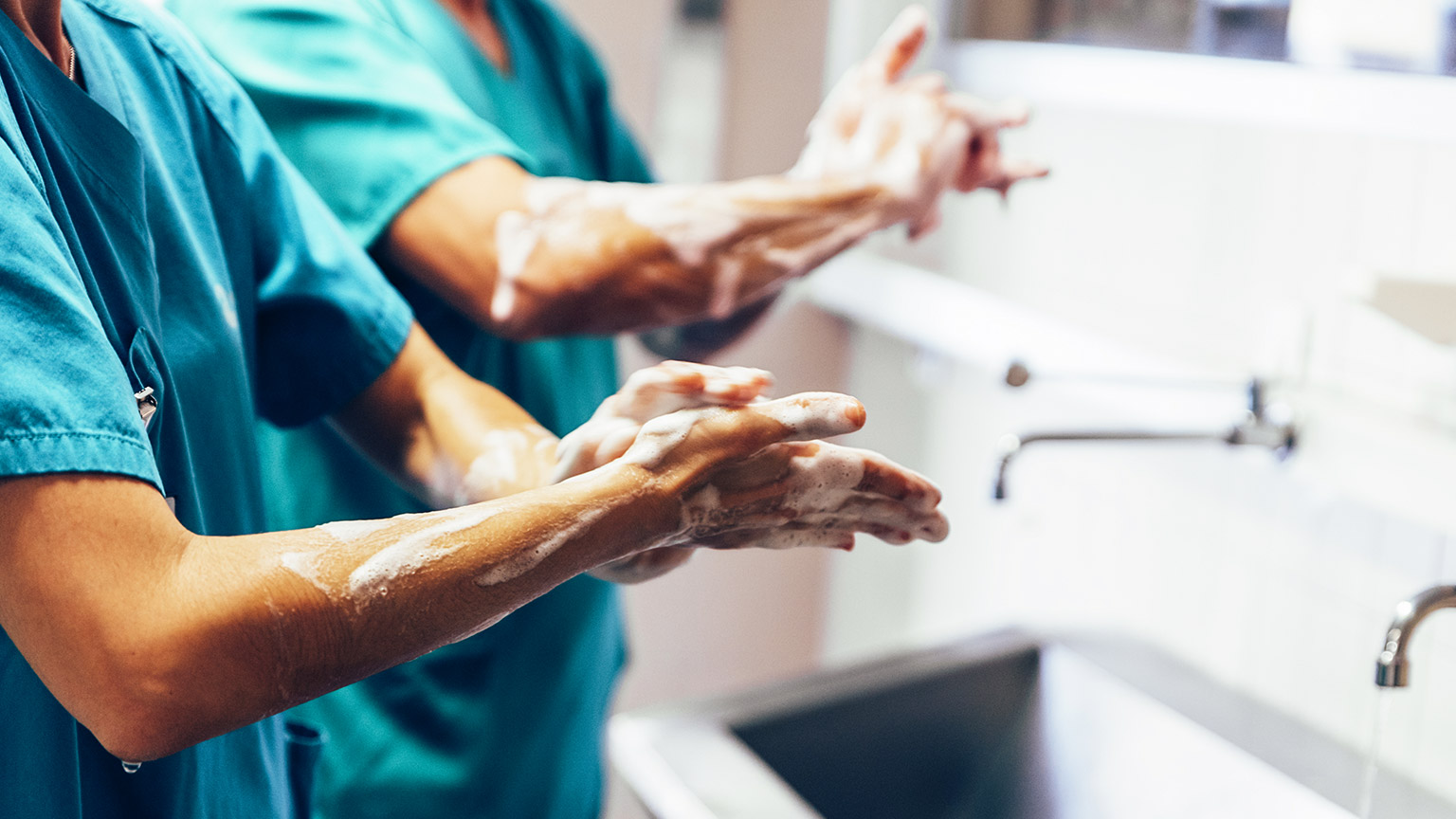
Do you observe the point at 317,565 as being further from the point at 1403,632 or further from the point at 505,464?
the point at 1403,632

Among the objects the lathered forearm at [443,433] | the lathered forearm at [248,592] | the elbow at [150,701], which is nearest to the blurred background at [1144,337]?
the lathered forearm at [443,433]

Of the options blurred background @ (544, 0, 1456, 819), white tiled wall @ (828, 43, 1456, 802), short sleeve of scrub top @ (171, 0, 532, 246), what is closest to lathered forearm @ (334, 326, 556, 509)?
short sleeve of scrub top @ (171, 0, 532, 246)

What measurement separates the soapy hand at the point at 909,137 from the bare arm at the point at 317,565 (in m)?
0.39

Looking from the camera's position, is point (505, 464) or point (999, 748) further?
point (999, 748)

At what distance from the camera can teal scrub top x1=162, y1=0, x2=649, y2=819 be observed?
787 millimetres

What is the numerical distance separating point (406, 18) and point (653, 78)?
744mm

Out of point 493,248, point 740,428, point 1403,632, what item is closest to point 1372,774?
point 1403,632

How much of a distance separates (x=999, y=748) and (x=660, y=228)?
22.6 inches

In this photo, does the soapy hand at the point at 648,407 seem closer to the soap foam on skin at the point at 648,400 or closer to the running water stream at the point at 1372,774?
the soap foam on skin at the point at 648,400

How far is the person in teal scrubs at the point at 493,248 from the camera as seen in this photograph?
0.78 metres

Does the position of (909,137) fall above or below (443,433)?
above

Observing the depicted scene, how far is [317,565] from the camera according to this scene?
17.1 inches

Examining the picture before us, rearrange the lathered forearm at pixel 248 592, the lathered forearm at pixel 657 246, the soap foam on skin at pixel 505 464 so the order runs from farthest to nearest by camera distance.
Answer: the lathered forearm at pixel 657 246, the soap foam on skin at pixel 505 464, the lathered forearm at pixel 248 592

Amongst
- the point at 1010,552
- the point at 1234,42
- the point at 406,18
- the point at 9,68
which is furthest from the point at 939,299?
the point at 9,68
